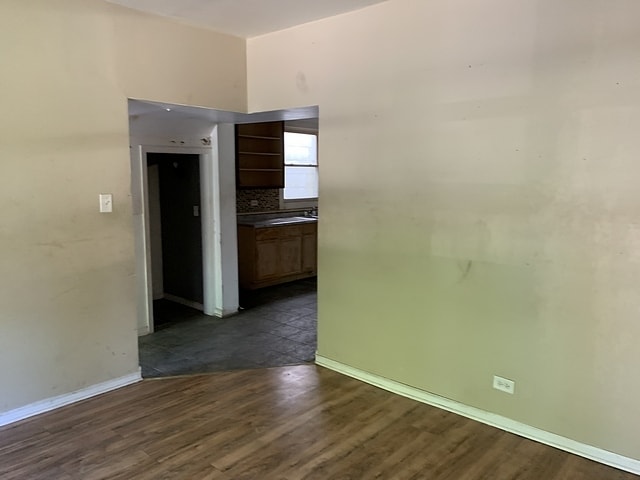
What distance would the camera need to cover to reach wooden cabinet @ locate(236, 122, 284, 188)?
644 centimetres

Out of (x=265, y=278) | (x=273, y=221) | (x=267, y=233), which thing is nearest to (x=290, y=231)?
(x=273, y=221)

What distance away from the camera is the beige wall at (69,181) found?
2.80 m

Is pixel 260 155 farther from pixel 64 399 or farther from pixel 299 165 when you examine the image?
pixel 64 399

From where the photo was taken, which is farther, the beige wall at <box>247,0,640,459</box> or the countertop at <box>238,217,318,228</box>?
the countertop at <box>238,217,318,228</box>

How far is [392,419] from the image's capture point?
293 centimetres

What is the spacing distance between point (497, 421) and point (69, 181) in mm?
3061

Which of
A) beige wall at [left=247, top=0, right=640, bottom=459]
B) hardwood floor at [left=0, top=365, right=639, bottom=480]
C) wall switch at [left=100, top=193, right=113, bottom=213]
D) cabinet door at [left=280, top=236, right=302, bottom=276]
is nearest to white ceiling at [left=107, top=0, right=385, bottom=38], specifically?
beige wall at [left=247, top=0, right=640, bottom=459]

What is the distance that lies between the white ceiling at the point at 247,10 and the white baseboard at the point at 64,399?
258 cm

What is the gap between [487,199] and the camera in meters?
2.78

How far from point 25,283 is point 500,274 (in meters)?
2.86

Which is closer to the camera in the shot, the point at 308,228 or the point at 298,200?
the point at 308,228

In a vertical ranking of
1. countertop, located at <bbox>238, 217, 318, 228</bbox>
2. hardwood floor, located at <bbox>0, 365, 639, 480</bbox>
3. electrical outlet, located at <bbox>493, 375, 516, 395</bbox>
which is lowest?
hardwood floor, located at <bbox>0, 365, 639, 480</bbox>

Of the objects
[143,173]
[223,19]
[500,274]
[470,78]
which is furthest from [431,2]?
[143,173]

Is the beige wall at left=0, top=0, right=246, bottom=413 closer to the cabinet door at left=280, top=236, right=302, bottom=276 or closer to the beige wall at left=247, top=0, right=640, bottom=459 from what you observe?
the beige wall at left=247, top=0, right=640, bottom=459
